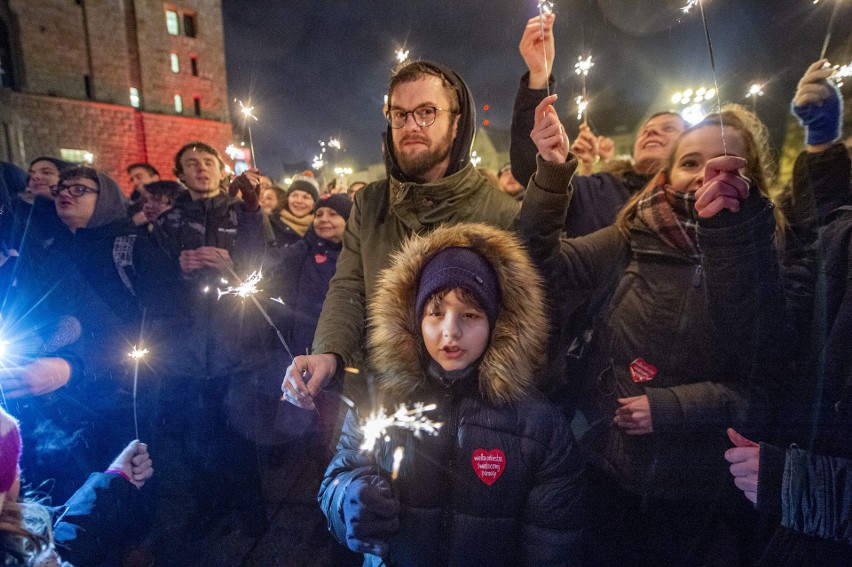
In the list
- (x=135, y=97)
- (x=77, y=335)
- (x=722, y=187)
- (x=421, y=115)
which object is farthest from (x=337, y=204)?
(x=135, y=97)

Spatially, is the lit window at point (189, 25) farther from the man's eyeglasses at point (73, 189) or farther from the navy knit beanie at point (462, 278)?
the navy knit beanie at point (462, 278)

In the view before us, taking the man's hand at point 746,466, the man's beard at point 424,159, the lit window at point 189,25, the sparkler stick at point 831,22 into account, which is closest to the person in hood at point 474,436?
the man's beard at point 424,159

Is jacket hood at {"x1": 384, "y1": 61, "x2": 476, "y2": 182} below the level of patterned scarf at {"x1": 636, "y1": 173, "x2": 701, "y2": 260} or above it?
above

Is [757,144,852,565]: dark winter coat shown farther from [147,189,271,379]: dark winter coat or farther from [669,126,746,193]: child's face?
[147,189,271,379]: dark winter coat

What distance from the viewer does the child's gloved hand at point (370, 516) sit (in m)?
1.49

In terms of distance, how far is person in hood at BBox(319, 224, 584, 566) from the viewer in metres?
1.71

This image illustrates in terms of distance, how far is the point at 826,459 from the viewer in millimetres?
1328

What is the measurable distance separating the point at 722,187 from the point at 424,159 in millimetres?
1343

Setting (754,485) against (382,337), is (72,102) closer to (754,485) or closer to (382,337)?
(382,337)

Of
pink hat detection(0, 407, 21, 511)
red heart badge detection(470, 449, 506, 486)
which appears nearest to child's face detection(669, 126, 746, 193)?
red heart badge detection(470, 449, 506, 486)

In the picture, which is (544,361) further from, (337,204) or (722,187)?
(337,204)

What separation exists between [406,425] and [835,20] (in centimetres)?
275

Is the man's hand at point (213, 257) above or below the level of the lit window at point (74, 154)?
below

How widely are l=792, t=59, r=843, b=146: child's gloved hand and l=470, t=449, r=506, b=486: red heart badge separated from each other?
235cm
